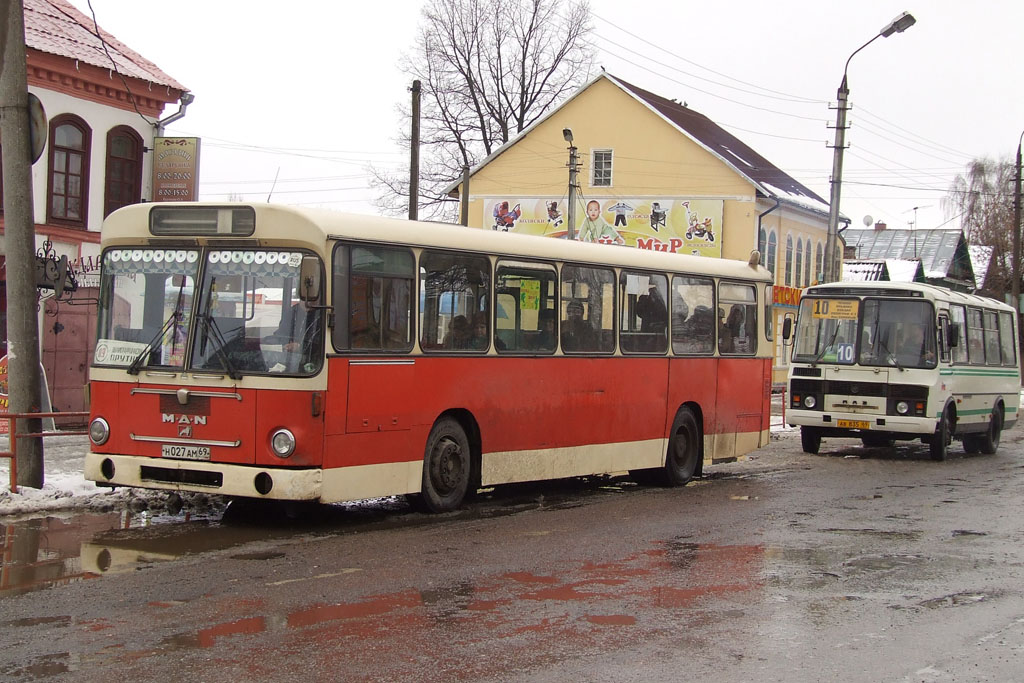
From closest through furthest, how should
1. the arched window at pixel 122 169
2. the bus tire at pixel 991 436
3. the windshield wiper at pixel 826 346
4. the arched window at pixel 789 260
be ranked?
the windshield wiper at pixel 826 346 < the bus tire at pixel 991 436 < the arched window at pixel 122 169 < the arched window at pixel 789 260

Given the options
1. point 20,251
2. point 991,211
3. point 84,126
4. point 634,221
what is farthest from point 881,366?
point 991,211

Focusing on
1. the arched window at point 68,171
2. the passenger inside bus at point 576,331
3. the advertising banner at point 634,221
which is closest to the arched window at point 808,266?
the advertising banner at point 634,221

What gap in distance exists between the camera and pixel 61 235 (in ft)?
82.0

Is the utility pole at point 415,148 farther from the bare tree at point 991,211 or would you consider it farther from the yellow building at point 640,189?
the bare tree at point 991,211

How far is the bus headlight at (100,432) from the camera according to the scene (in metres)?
10.8

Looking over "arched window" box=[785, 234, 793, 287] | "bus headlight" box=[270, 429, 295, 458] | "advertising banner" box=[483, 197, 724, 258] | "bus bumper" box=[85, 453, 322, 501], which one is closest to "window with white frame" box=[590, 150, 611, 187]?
"advertising banner" box=[483, 197, 724, 258]

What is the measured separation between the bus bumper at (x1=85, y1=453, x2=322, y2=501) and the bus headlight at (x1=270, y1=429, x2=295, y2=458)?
0.46ft

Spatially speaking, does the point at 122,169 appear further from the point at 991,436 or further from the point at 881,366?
the point at 991,436

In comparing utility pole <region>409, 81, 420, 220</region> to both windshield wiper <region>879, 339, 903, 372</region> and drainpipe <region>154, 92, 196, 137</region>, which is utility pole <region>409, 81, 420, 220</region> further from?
windshield wiper <region>879, 339, 903, 372</region>

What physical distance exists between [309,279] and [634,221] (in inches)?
1533

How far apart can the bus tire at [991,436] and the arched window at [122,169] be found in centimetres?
1778

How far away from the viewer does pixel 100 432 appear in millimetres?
10781

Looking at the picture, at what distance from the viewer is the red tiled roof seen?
24.5 metres

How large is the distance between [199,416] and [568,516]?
12.6 feet
